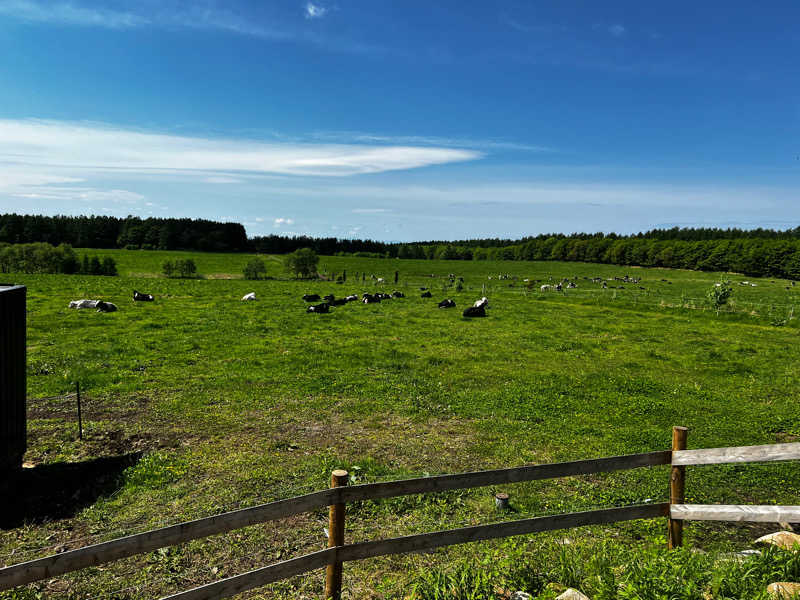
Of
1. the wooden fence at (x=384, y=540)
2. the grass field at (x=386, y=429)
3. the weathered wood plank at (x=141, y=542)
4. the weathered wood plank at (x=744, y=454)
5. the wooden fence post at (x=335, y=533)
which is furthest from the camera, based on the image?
the grass field at (x=386, y=429)

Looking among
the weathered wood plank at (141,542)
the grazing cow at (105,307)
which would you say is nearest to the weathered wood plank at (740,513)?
the weathered wood plank at (141,542)

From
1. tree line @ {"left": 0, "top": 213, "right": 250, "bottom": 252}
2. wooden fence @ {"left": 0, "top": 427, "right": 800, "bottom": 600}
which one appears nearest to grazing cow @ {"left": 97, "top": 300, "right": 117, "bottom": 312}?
wooden fence @ {"left": 0, "top": 427, "right": 800, "bottom": 600}

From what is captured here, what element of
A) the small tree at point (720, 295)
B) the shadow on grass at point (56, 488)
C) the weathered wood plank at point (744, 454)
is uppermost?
the small tree at point (720, 295)

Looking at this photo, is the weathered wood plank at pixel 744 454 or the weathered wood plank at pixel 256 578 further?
the weathered wood plank at pixel 744 454

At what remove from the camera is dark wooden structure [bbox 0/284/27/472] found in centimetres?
764

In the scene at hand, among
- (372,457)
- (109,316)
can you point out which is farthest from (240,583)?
(109,316)

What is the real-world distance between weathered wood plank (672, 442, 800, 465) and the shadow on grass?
8.66m

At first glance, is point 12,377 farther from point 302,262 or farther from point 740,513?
point 302,262

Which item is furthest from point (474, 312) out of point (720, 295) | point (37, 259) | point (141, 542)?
point (37, 259)

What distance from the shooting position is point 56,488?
25.4 ft

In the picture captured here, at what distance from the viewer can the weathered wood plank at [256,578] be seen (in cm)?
402

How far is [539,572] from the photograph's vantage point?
A: 524 centimetres

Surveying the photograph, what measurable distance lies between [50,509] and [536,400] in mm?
10864

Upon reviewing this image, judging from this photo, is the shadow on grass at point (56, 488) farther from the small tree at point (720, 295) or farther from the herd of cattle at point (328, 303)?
the small tree at point (720, 295)
